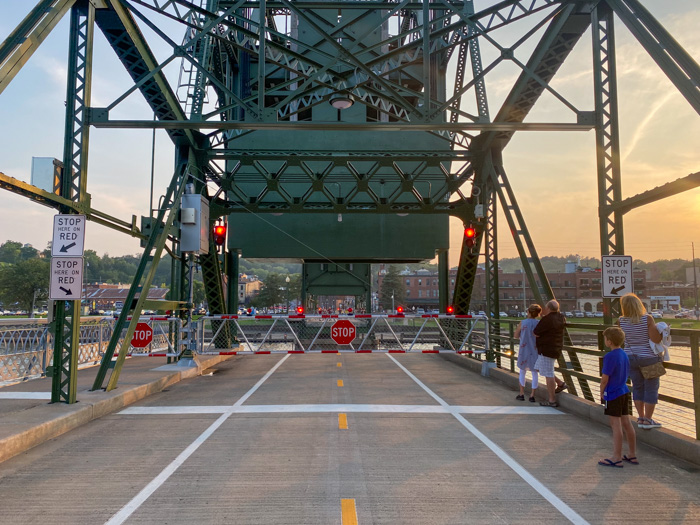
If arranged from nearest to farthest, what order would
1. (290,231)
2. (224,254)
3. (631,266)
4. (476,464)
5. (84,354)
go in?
1. (476,464)
2. (631,266)
3. (84,354)
4. (224,254)
5. (290,231)

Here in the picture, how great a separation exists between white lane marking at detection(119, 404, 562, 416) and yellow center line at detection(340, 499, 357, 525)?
14.0 feet

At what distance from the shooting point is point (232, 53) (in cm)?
2125

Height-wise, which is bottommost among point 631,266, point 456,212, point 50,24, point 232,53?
point 631,266

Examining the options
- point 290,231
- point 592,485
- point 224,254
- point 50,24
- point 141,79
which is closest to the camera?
point 592,485

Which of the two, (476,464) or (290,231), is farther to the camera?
(290,231)

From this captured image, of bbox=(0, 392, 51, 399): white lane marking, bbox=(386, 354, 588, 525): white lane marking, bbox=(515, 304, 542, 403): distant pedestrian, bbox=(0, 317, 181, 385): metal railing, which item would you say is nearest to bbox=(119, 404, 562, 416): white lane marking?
bbox=(386, 354, 588, 525): white lane marking

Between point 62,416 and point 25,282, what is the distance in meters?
77.0

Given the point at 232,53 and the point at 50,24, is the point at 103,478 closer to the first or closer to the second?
the point at 50,24

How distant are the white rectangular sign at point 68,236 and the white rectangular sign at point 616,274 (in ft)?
31.3

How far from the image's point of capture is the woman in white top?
617 centimetres

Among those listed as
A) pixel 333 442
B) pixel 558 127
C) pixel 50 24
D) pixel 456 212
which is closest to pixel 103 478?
pixel 333 442

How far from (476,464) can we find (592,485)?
129cm

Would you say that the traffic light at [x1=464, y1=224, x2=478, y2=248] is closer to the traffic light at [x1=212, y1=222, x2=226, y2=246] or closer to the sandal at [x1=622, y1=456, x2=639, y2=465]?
the traffic light at [x1=212, y1=222, x2=226, y2=246]

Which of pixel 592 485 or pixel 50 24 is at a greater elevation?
pixel 50 24
